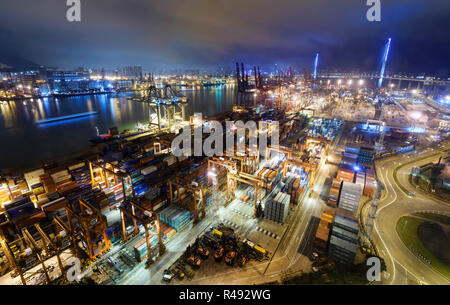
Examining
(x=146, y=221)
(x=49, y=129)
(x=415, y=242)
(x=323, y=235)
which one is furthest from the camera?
(x=49, y=129)

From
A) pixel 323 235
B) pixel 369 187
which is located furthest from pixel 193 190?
pixel 369 187

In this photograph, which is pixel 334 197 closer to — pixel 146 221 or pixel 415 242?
pixel 415 242

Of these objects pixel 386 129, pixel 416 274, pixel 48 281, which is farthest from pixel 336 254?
pixel 386 129

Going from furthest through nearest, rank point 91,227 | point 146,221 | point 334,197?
point 334,197 → point 91,227 → point 146,221

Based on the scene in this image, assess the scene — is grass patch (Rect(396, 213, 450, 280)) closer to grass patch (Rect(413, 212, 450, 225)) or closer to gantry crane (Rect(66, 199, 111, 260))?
grass patch (Rect(413, 212, 450, 225))

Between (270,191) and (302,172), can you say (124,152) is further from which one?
(302,172)
